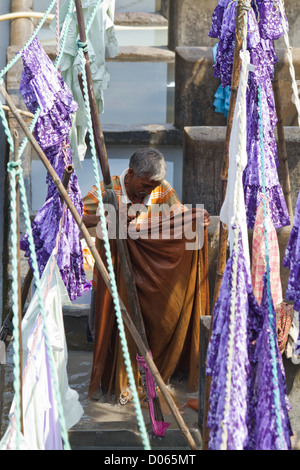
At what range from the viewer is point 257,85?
5.60m

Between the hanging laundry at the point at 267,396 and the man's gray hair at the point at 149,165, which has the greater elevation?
the man's gray hair at the point at 149,165

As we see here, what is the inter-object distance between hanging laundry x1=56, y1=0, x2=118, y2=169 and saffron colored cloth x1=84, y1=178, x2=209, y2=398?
150 centimetres

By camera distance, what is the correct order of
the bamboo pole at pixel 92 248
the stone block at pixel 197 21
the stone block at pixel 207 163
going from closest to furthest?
the bamboo pole at pixel 92 248 < the stone block at pixel 207 163 < the stone block at pixel 197 21

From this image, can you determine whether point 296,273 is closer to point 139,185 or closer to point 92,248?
point 92,248

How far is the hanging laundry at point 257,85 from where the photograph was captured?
548 cm

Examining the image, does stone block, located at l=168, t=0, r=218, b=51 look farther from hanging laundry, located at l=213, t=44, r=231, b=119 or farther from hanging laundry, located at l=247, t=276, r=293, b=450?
hanging laundry, located at l=247, t=276, r=293, b=450

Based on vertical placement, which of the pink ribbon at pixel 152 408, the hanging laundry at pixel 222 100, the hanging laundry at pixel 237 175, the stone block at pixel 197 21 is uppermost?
the stone block at pixel 197 21

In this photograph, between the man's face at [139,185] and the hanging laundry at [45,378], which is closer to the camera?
the hanging laundry at [45,378]

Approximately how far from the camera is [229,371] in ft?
12.1

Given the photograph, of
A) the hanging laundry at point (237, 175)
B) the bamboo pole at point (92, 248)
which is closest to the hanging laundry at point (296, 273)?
the hanging laundry at point (237, 175)

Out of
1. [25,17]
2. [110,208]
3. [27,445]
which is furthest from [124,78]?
[27,445]

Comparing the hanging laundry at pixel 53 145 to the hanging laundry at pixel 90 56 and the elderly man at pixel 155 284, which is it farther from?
the hanging laundry at pixel 90 56

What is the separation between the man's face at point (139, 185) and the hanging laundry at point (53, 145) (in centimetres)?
32

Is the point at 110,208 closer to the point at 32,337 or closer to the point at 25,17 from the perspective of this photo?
the point at 32,337
